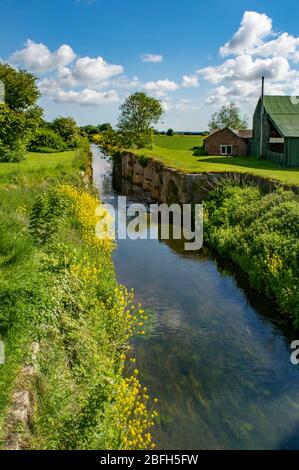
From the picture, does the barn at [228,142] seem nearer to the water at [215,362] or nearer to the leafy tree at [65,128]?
the leafy tree at [65,128]

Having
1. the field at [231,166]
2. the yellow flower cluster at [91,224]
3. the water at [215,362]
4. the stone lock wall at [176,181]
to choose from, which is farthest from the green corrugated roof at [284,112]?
the yellow flower cluster at [91,224]

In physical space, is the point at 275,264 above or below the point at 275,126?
below

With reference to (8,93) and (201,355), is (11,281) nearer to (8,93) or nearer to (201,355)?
(201,355)

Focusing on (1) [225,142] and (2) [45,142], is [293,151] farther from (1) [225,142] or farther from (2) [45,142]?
(2) [45,142]

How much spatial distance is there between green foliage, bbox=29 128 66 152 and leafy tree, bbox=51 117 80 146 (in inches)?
219

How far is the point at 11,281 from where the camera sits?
7258 millimetres

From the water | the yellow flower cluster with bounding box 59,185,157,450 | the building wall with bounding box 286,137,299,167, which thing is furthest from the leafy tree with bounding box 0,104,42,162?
the building wall with bounding box 286,137,299,167

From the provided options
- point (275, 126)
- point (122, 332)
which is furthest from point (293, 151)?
point (122, 332)

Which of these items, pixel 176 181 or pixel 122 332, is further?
pixel 176 181

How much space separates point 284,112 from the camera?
120 ft

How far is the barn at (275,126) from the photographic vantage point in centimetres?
3308

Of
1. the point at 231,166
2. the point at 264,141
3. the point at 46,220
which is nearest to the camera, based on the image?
the point at 46,220

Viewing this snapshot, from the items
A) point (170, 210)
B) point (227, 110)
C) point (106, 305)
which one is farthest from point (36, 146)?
point (227, 110)

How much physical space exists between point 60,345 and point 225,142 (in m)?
39.8
